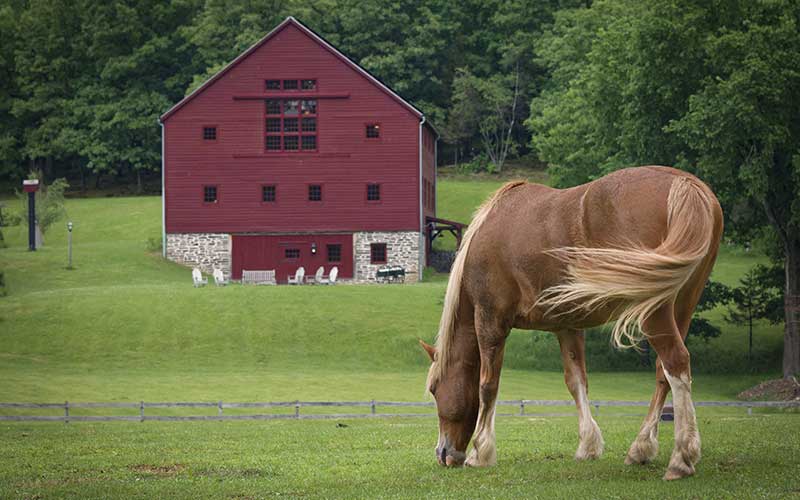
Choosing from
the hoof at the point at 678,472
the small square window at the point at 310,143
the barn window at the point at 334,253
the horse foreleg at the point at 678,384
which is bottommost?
the barn window at the point at 334,253

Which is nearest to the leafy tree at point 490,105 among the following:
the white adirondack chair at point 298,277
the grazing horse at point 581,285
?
the white adirondack chair at point 298,277

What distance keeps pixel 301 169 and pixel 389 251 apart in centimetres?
611

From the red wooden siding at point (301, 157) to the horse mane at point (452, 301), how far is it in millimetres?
44179

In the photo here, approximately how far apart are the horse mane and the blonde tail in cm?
154

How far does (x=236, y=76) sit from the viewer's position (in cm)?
5506

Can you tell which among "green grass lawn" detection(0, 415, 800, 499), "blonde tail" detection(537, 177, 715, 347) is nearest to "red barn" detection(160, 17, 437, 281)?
"green grass lawn" detection(0, 415, 800, 499)

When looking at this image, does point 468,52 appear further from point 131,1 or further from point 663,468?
point 663,468

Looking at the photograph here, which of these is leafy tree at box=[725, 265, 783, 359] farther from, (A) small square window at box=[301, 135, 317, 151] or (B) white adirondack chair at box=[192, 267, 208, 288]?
(A) small square window at box=[301, 135, 317, 151]

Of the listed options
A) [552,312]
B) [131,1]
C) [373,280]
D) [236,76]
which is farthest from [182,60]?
[552,312]

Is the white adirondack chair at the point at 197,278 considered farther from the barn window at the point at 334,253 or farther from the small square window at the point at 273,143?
the small square window at the point at 273,143

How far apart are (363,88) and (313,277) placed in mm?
9863

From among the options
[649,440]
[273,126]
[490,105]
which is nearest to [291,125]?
[273,126]

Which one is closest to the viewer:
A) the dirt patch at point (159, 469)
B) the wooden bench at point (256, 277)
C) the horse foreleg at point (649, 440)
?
the horse foreleg at point (649, 440)

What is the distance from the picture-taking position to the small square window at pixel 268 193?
182 feet
